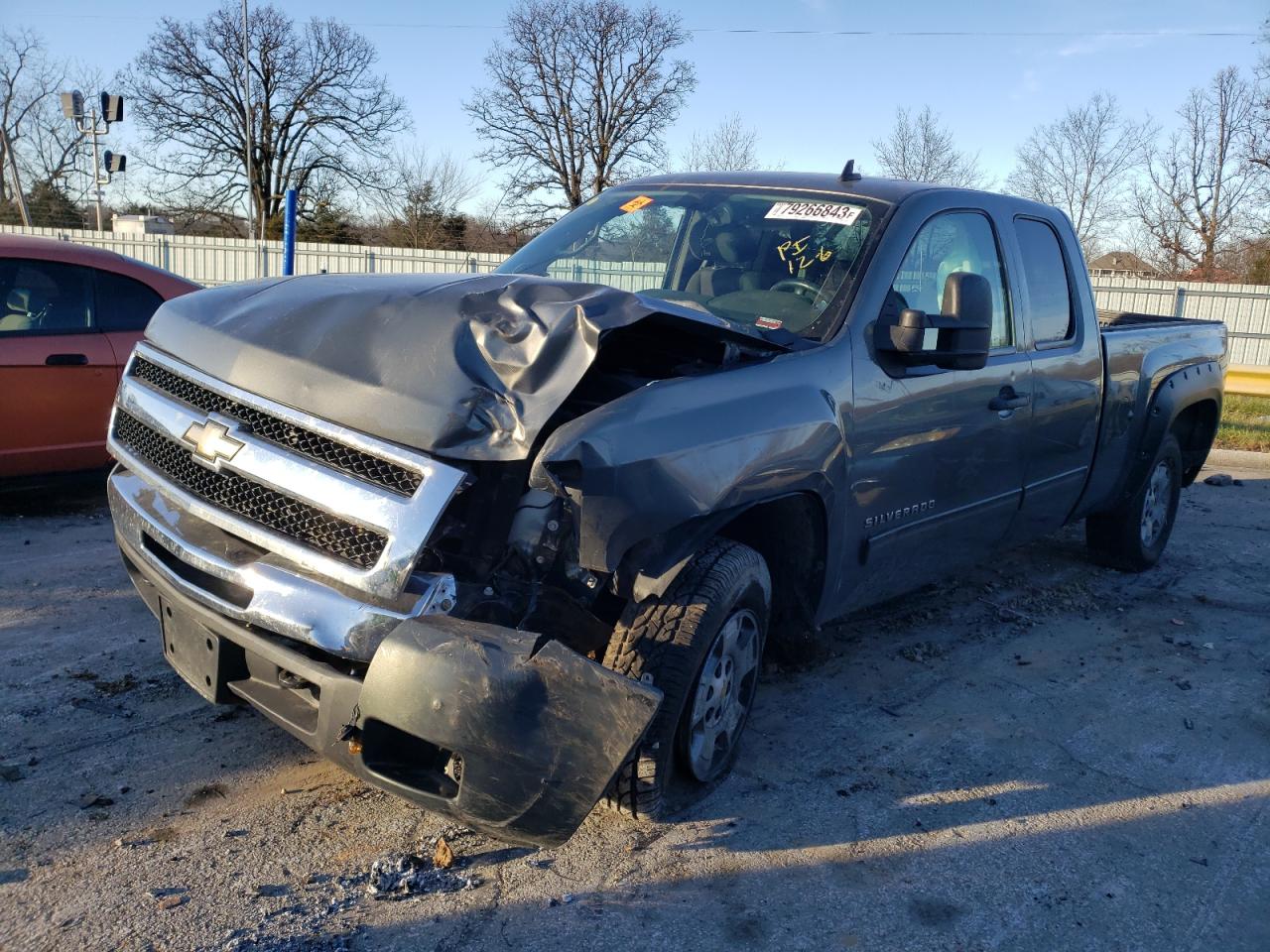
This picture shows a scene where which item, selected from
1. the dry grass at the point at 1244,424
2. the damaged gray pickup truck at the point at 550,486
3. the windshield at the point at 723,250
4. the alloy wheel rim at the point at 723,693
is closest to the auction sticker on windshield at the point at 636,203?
the windshield at the point at 723,250

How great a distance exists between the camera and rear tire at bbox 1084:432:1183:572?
20.5 ft

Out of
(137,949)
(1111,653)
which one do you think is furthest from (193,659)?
(1111,653)

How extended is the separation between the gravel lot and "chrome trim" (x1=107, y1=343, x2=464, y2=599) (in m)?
0.89

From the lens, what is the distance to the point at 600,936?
2682 millimetres

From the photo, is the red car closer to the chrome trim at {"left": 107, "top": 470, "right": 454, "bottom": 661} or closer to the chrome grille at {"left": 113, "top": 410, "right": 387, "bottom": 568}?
the chrome grille at {"left": 113, "top": 410, "right": 387, "bottom": 568}

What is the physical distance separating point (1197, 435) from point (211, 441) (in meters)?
6.16

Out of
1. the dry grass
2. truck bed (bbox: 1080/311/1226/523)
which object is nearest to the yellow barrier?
the dry grass

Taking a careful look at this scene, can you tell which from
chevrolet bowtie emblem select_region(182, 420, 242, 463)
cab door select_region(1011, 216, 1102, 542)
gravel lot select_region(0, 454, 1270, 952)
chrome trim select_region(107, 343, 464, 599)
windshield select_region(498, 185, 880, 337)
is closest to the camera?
chrome trim select_region(107, 343, 464, 599)

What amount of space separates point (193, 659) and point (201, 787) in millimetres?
550

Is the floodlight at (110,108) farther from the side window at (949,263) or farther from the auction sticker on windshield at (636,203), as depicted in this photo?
the side window at (949,263)

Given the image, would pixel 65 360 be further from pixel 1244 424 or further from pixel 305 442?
pixel 1244 424

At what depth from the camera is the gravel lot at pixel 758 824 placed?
8.92 feet

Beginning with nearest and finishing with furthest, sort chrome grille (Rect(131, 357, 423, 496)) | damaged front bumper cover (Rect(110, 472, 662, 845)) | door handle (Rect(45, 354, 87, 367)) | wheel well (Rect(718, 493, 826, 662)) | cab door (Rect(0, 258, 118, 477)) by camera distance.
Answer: damaged front bumper cover (Rect(110, 472, 662, 845))
chrome grille (Rect(131, 357, 423, 496))
wheel well (Rect(718, 493, 826, 662))
cab door (Rect(0, 258, 118, 477))
door handle (Rect(45, 354, 87, 367))

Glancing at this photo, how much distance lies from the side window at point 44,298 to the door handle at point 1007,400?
5011mm
